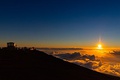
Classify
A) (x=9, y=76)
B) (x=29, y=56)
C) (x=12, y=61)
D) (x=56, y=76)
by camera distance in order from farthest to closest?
(x=29, y=56)
(x=12, y=61)
(x=56, y=76)
(x=9, y=76)

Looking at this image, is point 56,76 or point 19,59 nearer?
point 56,76

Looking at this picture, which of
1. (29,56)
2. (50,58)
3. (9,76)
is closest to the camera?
(9,76)

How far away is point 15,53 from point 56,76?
27791mm

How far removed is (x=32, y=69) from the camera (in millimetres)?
64250

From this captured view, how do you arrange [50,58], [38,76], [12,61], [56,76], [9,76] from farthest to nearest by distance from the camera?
1. [50,58]
2. [12,61]
3. [56,76]
4. [38,76]
5. [9,76]

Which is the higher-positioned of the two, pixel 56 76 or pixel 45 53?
pixel 45 53

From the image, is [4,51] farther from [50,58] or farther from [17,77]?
[17,77]

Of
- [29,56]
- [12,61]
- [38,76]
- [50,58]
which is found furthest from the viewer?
[50,58]

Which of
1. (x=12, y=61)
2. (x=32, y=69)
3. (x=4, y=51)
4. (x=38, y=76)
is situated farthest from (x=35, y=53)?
(x=38, y=76)

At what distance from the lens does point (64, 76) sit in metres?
63.1

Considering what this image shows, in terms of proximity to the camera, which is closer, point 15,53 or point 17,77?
point 17,77

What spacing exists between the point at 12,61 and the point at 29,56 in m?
11.9

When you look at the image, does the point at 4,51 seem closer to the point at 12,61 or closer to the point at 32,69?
the point at 12,61

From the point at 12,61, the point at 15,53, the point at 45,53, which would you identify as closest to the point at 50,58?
the point at 45,53
